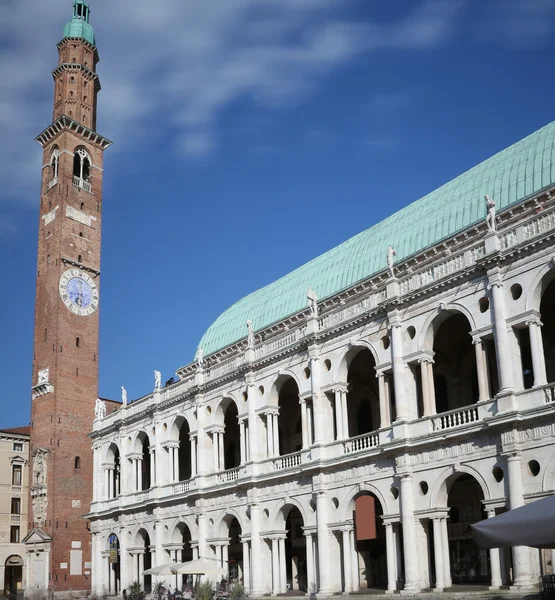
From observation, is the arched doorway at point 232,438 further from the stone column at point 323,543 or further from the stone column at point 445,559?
the stone column at point 445,559

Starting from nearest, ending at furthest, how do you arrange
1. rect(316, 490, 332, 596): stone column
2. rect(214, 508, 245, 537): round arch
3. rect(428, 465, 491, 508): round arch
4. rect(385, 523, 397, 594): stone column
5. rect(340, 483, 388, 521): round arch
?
rect(428, 465, 491, 508): round arch, rect(385, 523, 397, 594): stone column, rect(340, 483, 388, 521): round arch, rect(316, 490, 332, 596): stone column, rect(214, 508, 245, 537): round arch

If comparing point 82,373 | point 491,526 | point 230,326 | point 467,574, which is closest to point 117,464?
point 82,373

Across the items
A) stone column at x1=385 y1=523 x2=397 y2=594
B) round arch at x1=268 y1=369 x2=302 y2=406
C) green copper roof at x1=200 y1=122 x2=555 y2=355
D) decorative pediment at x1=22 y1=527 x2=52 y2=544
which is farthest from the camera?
decorative pediment at x1=22 y1=527 x2=52 y2=544

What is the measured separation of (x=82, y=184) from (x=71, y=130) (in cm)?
489

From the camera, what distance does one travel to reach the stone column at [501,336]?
30000mm

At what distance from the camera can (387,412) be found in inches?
1389

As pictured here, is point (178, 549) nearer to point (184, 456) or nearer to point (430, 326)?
point (184, 456)

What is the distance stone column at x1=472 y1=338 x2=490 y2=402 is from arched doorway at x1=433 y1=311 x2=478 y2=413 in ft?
16.3

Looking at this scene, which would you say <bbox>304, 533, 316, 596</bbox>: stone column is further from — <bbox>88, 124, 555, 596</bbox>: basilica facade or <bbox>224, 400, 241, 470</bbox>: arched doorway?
<bbox>224, 400, 241, 470</bbox>: arched doorway

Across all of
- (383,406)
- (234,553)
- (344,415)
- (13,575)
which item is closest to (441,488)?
(383,406)

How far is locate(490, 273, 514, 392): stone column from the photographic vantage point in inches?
1181

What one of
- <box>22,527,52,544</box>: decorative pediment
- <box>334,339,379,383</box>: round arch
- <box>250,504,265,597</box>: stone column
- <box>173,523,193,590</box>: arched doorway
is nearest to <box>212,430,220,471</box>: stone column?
<box>173,523,193,590</box>: arched doorway

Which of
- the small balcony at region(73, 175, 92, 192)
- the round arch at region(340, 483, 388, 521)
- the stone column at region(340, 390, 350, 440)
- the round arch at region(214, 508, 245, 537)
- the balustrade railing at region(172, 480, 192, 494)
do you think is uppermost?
the small balcony at region(73, 175, 92, 192)

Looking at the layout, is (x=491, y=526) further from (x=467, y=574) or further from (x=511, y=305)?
(x=467, y=574)
